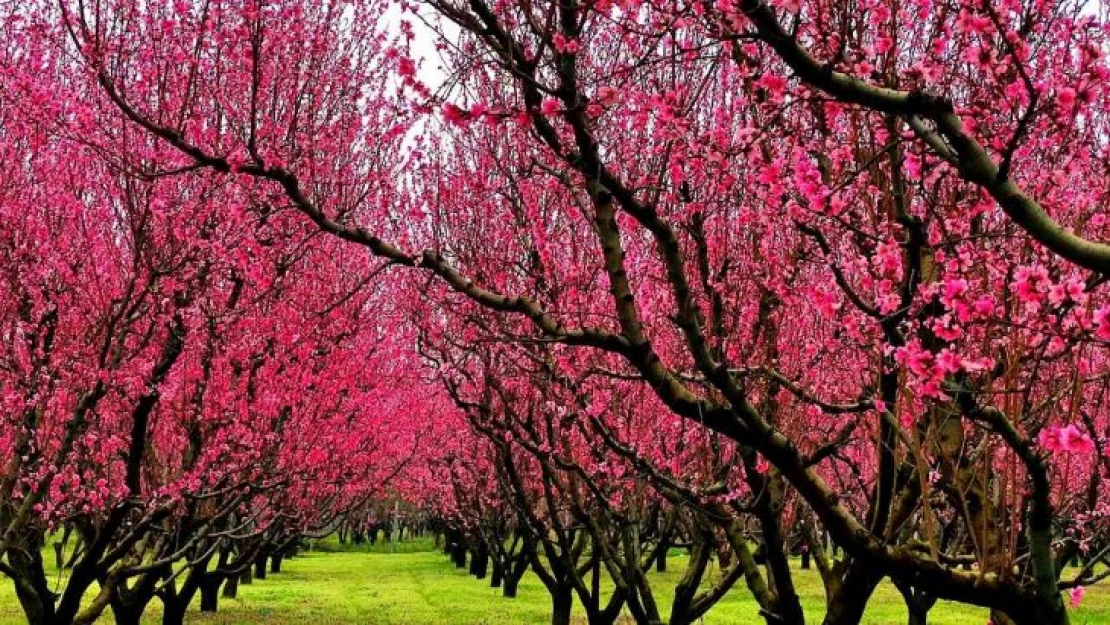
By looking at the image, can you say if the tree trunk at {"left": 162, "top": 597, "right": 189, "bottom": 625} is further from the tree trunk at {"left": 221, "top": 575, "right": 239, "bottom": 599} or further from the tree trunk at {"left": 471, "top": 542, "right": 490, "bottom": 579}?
the tree trunk at {"left": 471, "top": 542, "right": 490, "bottom": 579}

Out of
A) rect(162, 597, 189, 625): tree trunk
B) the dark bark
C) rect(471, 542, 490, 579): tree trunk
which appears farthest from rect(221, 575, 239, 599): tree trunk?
rect(162, 597, 189, 625): tree trunk

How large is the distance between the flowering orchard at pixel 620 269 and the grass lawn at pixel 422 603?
9057 mm

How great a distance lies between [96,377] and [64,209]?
14.9ft

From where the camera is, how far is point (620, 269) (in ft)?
17.8

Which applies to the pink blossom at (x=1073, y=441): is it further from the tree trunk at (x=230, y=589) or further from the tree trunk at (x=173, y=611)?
the tree trunk at (x=230, y=589)

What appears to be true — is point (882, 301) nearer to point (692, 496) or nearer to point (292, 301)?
point (692, 496)

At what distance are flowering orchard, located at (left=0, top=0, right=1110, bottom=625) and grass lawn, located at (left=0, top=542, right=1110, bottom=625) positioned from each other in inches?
357

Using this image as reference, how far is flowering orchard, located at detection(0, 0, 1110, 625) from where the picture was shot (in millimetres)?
5273

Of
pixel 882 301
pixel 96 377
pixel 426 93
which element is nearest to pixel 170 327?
pixel 96 377

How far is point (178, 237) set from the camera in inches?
408

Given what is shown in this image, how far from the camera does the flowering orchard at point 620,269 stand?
5.27 m

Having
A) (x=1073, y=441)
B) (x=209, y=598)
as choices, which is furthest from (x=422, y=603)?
(x=1073, y=441)

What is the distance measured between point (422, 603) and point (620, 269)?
27.5 meters

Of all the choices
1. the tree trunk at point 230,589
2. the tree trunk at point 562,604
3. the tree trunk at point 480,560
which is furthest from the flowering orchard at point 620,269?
the tree trunk at point 480,560
